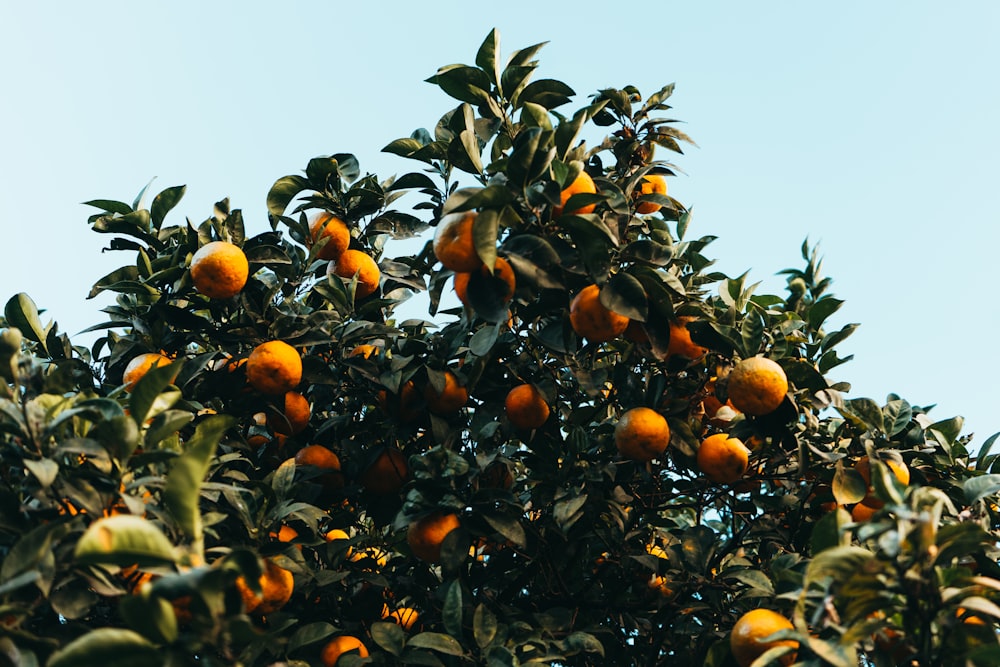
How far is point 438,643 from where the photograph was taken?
2.42 m

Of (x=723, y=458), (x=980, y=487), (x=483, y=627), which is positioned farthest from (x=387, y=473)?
(x=980, y=487)

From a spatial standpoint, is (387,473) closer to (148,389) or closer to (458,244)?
(458,244)

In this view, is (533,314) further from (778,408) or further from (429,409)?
(778,408)

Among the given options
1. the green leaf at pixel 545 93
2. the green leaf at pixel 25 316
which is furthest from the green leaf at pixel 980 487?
the green leaf at pixel 25 316

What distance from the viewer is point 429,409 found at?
315 centimetres

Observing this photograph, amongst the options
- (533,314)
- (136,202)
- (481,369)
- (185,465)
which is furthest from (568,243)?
(136,202)

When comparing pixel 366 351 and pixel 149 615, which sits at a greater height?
pixel 366 351

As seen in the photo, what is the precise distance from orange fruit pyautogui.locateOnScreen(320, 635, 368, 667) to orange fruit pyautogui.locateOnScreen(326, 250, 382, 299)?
1.32m

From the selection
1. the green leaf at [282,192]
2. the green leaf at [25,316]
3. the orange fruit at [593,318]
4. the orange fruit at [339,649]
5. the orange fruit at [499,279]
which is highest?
the green leaf at [282,192]

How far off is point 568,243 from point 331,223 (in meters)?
1.16

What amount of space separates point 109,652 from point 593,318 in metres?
1.58

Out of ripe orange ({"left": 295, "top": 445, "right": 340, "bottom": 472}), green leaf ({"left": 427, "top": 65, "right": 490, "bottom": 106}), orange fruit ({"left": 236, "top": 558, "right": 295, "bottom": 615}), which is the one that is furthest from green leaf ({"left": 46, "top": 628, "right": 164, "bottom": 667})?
green leaf ({"left": 427, "top": 65, "right": 490, "bottom": 106})

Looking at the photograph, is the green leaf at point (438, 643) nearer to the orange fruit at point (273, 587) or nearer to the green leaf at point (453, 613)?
the green leaf at point (453, 613)

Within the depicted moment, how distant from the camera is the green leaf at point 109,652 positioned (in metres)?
1.55
